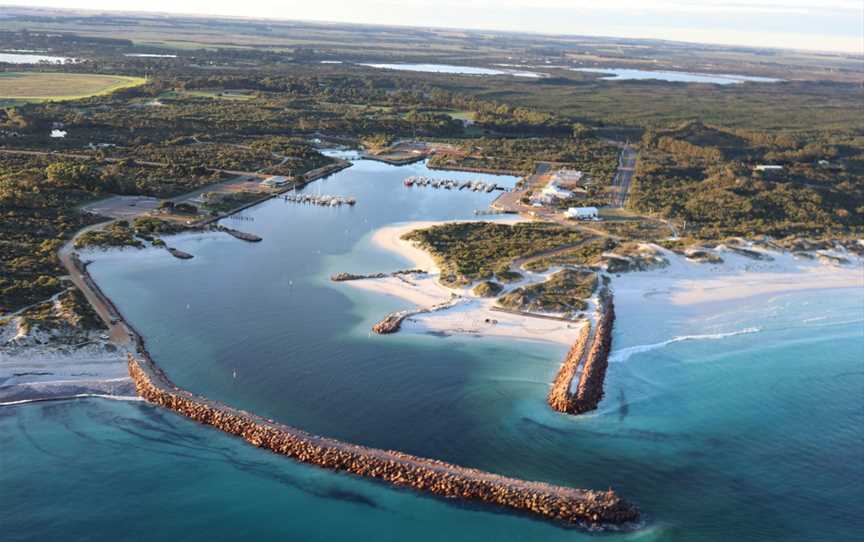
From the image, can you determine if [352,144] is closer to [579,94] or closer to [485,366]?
[485,366]

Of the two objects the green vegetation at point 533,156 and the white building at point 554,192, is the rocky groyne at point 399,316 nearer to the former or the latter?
the white building at point 554,192

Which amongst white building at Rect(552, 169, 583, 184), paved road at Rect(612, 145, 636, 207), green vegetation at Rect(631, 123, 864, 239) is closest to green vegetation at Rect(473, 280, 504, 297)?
green vegetation at Rect(631, 123, 864, 239)

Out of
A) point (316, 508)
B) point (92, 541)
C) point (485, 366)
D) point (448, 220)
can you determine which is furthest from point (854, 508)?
point (448, 220)

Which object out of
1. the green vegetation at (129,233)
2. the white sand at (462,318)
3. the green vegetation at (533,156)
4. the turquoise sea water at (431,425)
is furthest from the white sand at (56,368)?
the green vegetation at (533,156)

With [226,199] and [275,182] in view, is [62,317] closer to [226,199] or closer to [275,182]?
[226,199]

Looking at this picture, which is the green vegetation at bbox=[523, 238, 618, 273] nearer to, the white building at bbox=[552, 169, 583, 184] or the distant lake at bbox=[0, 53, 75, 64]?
the white building at bbox=[552, 169, 583, 184]
